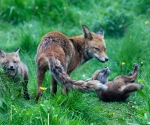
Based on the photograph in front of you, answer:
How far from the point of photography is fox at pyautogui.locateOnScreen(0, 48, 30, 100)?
773 centimetres

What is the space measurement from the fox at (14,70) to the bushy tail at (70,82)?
0.67 meters

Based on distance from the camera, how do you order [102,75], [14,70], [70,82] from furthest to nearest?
[102,75] → [14,70] → [70,82]

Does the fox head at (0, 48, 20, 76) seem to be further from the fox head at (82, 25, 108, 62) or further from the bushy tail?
the fox head at (82, 25, 108, 62)

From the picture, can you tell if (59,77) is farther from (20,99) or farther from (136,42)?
(136,42)

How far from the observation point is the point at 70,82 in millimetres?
6844

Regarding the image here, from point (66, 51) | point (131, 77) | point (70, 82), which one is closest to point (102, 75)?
point (131, 77)

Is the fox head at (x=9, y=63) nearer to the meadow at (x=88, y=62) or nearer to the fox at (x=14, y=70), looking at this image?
the fox at (x=14, y=70)

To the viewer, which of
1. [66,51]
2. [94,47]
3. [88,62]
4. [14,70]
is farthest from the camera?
[88,62]

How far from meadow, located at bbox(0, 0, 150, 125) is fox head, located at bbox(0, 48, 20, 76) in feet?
1.82

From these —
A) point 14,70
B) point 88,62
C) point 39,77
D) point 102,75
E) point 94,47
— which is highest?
point 94,47

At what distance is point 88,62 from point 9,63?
130 inches

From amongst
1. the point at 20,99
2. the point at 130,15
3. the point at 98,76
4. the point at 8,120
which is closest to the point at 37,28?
the point at 130,15

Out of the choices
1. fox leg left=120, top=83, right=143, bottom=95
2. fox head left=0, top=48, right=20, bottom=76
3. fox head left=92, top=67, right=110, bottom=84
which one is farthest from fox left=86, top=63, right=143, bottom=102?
fox head left=0, top=48, right=20, bottom=76

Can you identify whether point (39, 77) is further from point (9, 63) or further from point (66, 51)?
point (66, 51)
